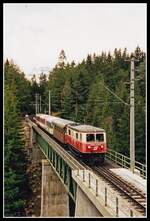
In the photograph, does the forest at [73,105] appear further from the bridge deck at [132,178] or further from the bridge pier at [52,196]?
the bridge deck at [132,178]

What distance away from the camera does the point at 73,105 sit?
37.2m

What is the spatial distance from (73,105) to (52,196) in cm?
1054

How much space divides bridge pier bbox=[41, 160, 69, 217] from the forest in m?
1.48

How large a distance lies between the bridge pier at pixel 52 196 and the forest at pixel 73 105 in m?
1.48

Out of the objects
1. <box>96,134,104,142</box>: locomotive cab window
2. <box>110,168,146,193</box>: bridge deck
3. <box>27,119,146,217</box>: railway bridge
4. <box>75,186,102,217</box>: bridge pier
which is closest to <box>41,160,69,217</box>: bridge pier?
<box>27,119,146,217</box>: railway bridge

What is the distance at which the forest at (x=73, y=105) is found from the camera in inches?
1099

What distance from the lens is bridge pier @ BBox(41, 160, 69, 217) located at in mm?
26703

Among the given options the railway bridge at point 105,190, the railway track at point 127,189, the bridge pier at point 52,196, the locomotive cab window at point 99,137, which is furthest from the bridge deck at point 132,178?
the bridge pier at point 52,196

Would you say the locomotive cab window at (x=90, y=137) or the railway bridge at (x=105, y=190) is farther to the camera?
the locomotive cab window at (x=90, y=137)

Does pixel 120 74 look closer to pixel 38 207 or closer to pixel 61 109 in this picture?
pixel 61 109

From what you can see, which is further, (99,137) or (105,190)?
(99,137)

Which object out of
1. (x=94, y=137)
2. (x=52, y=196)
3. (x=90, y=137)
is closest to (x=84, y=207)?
(x=90, y=137)

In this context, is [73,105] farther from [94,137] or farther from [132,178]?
[132,178]

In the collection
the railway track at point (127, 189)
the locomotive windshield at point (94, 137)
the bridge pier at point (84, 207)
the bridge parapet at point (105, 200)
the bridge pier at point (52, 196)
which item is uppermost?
the locomotive windshield at point (94, 137)
